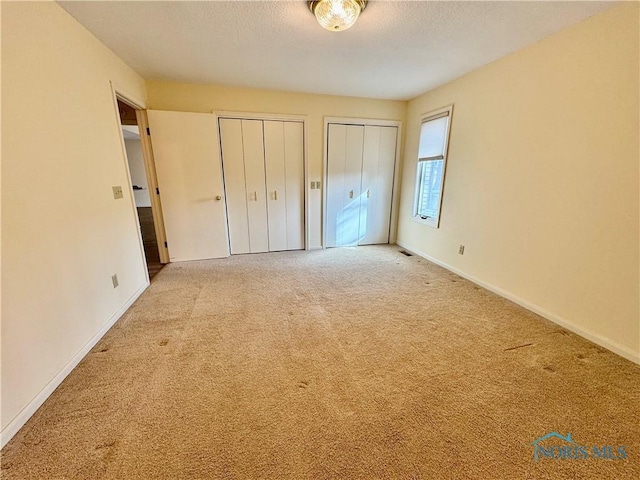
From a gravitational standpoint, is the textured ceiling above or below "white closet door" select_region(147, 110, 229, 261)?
above

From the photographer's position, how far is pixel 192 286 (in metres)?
2.82

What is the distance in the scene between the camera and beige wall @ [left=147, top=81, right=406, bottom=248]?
319 centimetres

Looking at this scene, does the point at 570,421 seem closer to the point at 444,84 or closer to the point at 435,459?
the point at 435,459

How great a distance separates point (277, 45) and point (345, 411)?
2.78m

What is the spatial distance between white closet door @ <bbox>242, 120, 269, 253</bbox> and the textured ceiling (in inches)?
26.6

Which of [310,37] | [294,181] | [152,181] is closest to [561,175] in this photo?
[310,37]

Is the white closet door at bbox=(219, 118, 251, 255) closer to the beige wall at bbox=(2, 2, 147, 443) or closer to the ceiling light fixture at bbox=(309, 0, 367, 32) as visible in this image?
the beige wall at bbox=(2, 2, 147, 443)

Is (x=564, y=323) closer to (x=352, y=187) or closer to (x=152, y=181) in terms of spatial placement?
(x=352, y=187)

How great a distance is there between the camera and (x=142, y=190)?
748 centimetres

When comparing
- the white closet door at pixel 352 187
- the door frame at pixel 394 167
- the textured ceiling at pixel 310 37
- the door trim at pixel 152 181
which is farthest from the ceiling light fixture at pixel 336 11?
the door trim at pixel 152 181

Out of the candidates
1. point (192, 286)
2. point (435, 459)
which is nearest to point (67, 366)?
point (192, 286)

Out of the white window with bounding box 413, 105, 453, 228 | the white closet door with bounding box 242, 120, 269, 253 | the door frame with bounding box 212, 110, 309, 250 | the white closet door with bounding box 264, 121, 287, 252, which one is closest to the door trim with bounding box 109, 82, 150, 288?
the door frame with bounding box 212, 110, 309, 250

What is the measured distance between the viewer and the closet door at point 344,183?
3.82 meters

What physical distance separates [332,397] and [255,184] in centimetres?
298
